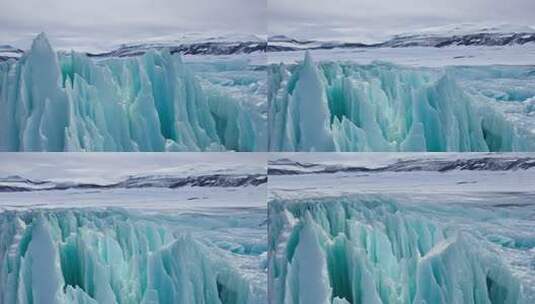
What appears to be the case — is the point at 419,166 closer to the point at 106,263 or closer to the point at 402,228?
the point at 402,228

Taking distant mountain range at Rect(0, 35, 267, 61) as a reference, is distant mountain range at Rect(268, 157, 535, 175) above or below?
below

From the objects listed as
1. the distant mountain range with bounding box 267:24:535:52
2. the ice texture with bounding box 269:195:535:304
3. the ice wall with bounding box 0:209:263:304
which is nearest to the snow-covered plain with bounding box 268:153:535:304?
the ice texture with bounding box 269:195:535:304

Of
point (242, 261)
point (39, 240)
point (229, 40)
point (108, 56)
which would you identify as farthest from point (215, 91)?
point (39, 240)

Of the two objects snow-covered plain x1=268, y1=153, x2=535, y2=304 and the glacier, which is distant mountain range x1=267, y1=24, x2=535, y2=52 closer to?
the glacier

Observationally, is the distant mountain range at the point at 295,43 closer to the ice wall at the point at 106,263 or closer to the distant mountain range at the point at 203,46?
the distant mountain range at the point at 203,46

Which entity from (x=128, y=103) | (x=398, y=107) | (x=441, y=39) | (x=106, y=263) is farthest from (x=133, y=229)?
(x=441, y=39)

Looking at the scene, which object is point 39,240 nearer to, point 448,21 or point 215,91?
point 215,91
